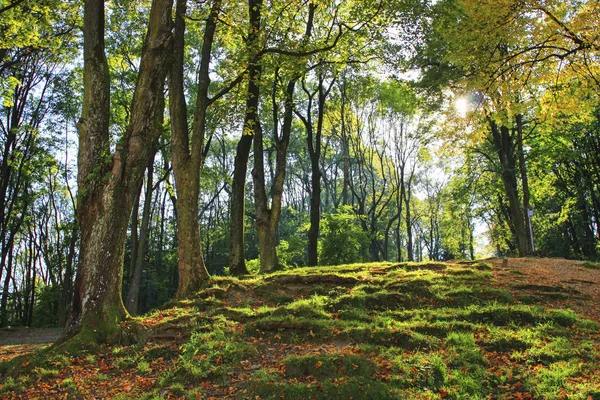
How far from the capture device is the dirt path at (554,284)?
798 cm

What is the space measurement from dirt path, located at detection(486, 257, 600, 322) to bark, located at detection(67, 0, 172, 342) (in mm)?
7548

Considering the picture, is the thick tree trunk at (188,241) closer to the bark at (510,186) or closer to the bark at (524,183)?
the bark at (510,186)

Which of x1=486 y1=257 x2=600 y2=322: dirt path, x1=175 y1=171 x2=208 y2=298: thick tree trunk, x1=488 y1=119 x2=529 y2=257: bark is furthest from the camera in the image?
x1=488 y1=119 x2=529 y2=257: bark

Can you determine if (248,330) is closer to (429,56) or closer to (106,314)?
(106,314)

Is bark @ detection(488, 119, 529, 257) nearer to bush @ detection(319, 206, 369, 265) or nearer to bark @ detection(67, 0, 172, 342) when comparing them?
bush @ detection(319, 206, 369, 265)

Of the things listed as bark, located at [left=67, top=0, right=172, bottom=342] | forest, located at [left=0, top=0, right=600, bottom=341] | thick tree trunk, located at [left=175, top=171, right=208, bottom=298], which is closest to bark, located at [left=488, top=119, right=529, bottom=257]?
forest, located at [left=0, top=0, right=600, bottom=341]

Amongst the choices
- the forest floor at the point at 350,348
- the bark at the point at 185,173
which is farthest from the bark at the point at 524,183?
the bark at the point at 185,173

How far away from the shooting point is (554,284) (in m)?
9.08

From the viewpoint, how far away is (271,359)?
19.5ft

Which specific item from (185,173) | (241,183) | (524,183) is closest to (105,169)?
(185,173)

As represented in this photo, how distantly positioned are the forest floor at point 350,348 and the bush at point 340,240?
7.39 m

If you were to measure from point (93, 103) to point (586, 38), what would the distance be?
910cm

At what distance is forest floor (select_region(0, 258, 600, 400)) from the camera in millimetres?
4887

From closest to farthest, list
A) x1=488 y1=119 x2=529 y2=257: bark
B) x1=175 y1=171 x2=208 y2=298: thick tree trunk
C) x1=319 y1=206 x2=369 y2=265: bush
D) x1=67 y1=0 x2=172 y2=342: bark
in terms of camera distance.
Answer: x1=67 y1=0 x2=172 y2=342: bark, x1=175 y1=171 x2=208 y2=298: thick tree trunk, x1=319 y1=206 x2=369 y2=265: bush, x1=488 y1=119 x2=529 y2=257: bark
